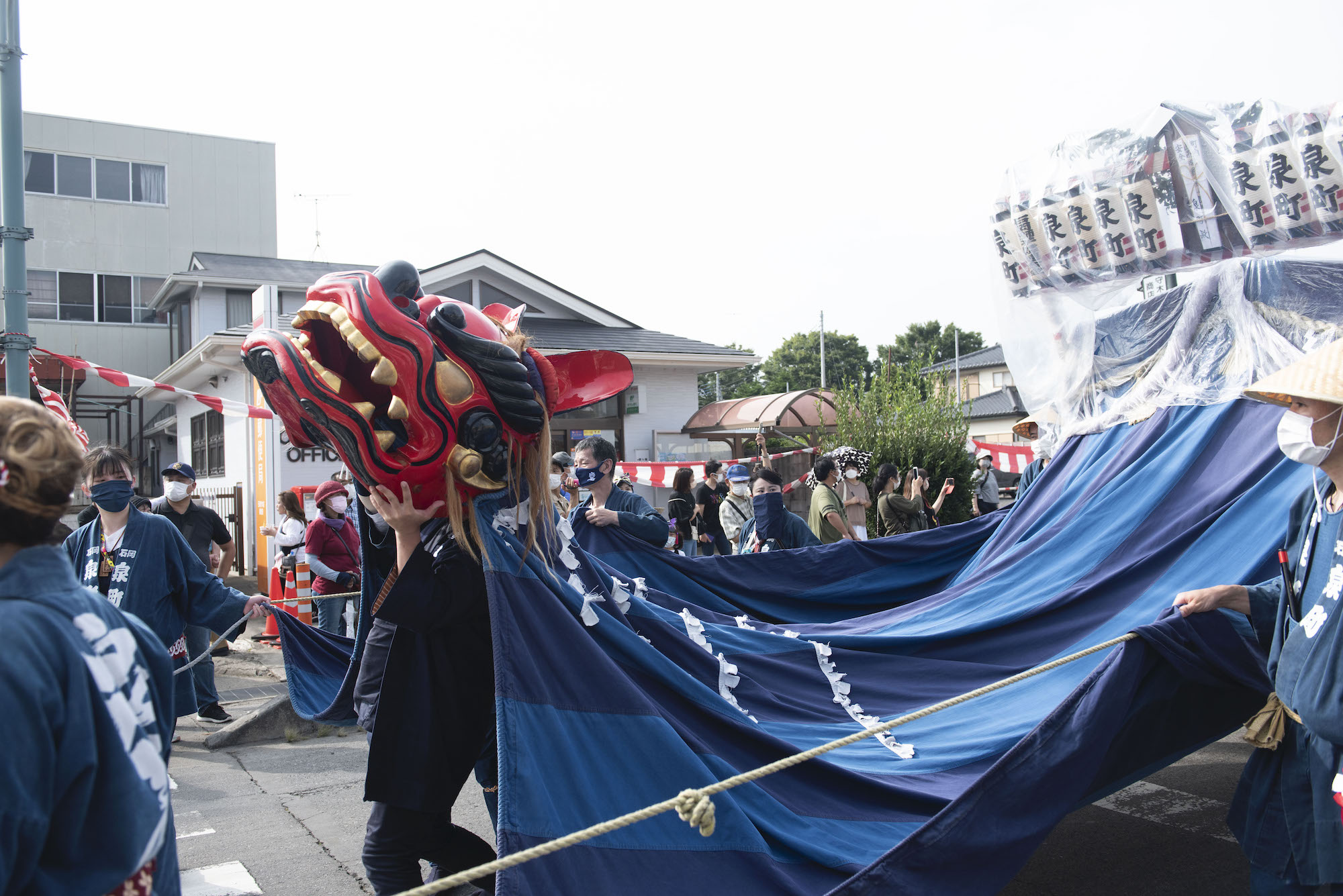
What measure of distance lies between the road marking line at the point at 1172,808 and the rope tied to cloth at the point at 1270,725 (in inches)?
77.2

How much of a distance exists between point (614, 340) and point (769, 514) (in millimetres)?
10441

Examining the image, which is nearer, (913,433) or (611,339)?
(913,433)

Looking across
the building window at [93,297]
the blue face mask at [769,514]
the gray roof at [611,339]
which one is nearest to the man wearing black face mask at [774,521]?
the blue face mask at [769,514]

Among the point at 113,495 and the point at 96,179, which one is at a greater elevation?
the point at 96,179

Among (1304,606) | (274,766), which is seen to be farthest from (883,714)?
(274,766)

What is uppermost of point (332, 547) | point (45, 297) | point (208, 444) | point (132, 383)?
point (45, 297)

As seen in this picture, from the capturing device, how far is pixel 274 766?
17.8ft

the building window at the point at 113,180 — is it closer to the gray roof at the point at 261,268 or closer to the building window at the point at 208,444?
the gray roof at the point at 261,268

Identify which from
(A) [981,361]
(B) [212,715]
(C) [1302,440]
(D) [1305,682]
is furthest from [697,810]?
(A) [981,361]

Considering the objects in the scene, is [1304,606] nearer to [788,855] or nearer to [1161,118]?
[788,855]

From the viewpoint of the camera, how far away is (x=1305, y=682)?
226 centimetres

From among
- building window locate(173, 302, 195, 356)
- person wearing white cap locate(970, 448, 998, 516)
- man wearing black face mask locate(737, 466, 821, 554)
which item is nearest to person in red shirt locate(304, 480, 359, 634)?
man wearing black face mask locate(737, 466, 821, 554)

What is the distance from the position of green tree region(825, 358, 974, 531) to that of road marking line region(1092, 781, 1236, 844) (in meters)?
8.11

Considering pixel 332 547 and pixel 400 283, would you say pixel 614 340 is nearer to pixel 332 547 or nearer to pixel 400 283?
pixel 332 547
